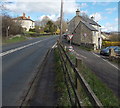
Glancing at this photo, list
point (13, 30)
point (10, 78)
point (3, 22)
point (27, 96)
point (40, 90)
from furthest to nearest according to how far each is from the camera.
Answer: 1. point (13, 30)
2. point (3, 22)
3. point (10, 78)
4. point (40, 90)
5. point (27, 96)

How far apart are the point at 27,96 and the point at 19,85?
145 cm

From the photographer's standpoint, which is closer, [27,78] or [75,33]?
[27,78]

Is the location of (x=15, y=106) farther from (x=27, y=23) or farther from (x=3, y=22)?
(x=27, y=23)

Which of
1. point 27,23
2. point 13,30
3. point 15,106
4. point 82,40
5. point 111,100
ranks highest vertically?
point 27,23

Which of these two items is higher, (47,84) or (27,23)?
(27,23)

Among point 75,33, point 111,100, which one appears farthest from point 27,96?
point 75,33

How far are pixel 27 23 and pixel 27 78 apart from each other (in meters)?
116

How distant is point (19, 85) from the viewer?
6801 mm

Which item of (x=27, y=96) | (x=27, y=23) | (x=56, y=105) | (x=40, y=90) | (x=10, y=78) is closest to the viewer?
(x=56, y=105)

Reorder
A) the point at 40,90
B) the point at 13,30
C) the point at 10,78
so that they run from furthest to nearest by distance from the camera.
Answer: the point at 13,30 < the point at 10,78 < the point at 40,90

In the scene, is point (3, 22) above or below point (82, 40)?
above

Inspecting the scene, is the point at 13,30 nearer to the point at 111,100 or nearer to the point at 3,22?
the point at 3,22

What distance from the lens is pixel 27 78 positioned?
7.88 metres

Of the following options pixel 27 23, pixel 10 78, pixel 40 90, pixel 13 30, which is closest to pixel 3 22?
pixel 13 30
